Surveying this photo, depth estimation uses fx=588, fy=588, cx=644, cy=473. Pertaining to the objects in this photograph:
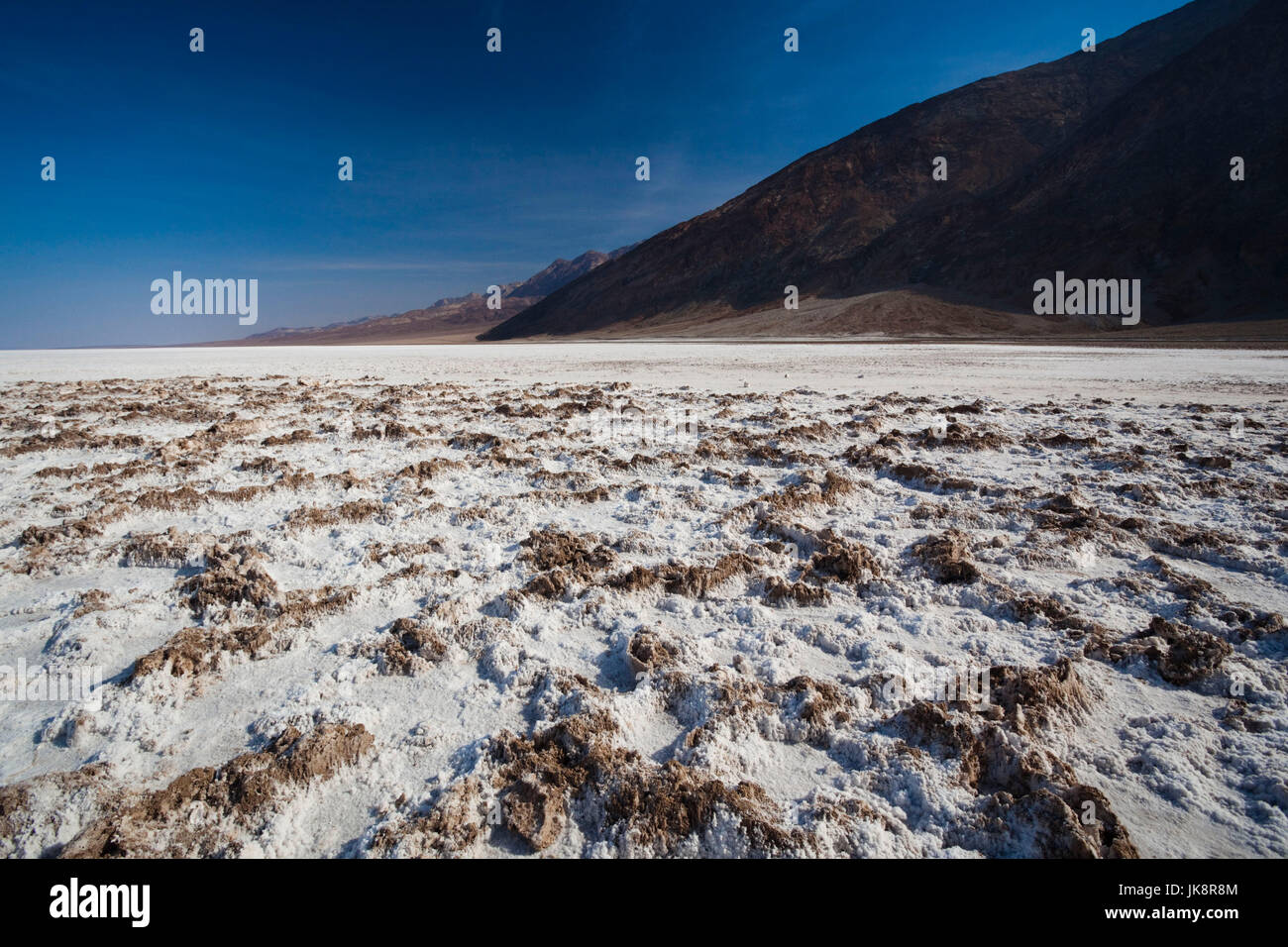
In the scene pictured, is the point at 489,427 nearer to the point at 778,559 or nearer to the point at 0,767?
the point at 778,559

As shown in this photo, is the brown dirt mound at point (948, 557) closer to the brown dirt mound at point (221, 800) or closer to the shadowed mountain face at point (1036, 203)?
the brown dirt mound at point (221, 800)

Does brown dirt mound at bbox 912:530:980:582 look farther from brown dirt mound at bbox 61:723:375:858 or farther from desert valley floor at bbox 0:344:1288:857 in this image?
brown dirt mound at bbox 61:723:375:858

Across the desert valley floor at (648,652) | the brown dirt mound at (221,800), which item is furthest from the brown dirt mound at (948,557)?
the brown dirt mound at (221,800)

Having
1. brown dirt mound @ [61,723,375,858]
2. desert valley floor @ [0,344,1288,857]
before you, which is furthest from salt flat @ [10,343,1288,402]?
brown dirt mound @ [61,723,375,858]

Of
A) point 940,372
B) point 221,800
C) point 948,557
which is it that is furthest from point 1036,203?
point 221,800

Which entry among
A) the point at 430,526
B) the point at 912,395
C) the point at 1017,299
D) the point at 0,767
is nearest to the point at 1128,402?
the point at 912,395

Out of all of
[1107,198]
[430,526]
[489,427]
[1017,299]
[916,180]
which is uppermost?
[916,180]

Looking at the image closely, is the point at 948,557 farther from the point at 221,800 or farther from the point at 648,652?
the point at 221,800
